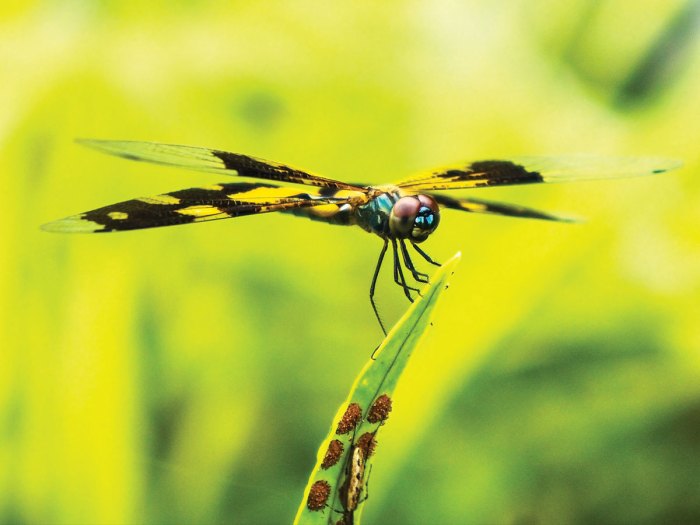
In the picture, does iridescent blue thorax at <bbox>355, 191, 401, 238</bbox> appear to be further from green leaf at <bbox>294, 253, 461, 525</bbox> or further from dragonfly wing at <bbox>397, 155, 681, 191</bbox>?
green leaf at <bbox>294, 253, 461, 525</bbox>

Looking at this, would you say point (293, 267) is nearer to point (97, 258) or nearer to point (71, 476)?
point (97, 258)

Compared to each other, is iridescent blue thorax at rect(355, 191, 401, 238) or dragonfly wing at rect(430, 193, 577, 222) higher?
dragonfly wing at rect(430, 193, 577, 222)

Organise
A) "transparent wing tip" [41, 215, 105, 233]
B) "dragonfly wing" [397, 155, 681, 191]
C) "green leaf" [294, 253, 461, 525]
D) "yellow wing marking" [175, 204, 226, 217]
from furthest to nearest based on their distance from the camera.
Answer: "dragonfly wing" [397, 155, 681, 191], "yellow wing marking" [175, 204, 226, 217], "transparent wing tip" [41, 215, 105, 233], "green leaf" [294, 253, 461, 525]

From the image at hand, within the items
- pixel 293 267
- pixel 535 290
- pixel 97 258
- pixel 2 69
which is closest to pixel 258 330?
pixel 293 267

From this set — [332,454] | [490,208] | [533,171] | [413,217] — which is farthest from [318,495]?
[533,171]

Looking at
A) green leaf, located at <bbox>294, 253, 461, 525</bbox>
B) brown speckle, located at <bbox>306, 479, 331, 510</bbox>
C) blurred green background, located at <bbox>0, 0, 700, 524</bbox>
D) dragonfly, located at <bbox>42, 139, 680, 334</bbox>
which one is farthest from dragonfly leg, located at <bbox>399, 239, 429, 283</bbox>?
brown speckle, located at <bbox>306, 479, 331, 510</bbox>

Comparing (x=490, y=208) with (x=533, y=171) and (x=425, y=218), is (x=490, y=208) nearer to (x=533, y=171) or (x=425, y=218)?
(x=533, y=171)
